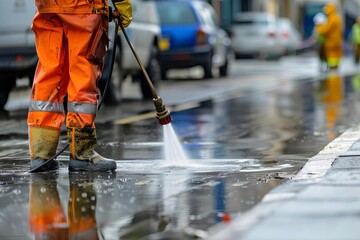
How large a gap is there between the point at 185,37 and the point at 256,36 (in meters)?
18.6

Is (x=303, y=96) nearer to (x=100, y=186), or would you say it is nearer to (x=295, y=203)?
(x=100, y=186)

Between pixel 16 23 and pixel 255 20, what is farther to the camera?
pixel 255 20

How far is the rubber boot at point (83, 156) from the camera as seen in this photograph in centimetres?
823

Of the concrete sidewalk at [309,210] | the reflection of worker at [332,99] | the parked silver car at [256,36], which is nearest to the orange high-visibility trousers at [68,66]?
the concrete sidewalk at [309,210]

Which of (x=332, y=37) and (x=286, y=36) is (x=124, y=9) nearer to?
(x=332, y=37)

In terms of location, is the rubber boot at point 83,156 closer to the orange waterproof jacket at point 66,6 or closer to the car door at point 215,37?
the orange waterproof jacket at point 66,6

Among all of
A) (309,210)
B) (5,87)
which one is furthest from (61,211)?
(5,87)

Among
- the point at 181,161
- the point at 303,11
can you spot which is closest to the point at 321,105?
the point at 181,161

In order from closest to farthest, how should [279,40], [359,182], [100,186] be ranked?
[359,182], [100,186], [279,40]

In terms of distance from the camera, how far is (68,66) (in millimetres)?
8422

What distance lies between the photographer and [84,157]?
27.1 ft

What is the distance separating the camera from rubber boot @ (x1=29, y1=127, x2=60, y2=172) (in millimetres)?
8258

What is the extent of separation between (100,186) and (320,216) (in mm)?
2187

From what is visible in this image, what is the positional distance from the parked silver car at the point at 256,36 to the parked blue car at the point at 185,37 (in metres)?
16.8
